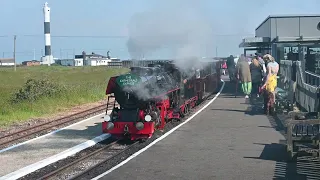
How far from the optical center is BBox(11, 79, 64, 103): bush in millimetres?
26391

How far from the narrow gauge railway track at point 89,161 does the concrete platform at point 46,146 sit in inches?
31.8

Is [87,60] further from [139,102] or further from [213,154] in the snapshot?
[213,154]

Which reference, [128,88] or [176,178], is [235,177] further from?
[128,88]

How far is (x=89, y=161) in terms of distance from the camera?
36.9ft

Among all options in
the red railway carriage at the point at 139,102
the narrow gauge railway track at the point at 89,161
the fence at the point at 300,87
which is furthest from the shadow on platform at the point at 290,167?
the fence at the point at 300,87

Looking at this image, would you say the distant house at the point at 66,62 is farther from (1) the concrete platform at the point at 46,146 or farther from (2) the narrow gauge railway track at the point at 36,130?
(1) the concrete platform at the point at 46,146

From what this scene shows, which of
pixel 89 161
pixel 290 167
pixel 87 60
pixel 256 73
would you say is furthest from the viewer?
pixel 87 60

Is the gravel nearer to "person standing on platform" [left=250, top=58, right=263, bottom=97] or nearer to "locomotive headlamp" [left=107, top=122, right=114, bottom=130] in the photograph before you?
"locomotive headlamp" [left=107, top=122, right=114, bottom=130]

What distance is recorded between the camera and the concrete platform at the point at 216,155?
8828 mm

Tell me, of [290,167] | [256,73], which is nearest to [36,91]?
[256,73]

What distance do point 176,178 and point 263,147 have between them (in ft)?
10.8

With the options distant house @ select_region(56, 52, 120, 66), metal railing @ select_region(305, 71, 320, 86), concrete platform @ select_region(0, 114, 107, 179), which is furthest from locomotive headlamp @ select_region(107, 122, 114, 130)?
distant house @ select_region(56, 52, 120, 66)

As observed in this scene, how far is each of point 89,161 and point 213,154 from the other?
2.80 meters

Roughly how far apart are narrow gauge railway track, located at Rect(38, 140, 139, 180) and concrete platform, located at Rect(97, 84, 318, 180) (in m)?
0.91
